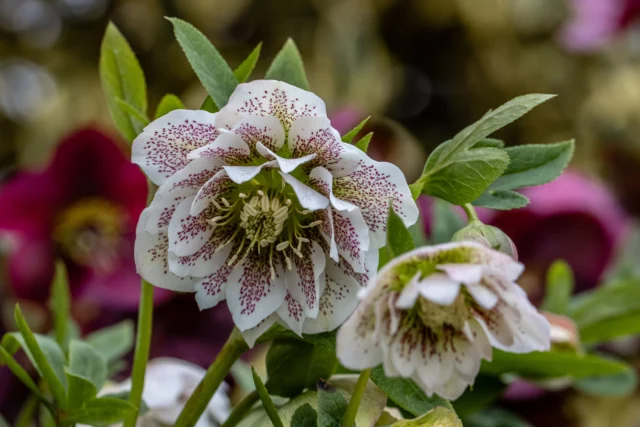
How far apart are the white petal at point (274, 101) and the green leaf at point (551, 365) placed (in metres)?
0.15

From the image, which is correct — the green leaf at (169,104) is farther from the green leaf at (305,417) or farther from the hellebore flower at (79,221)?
the hellebore flower at (79,221)

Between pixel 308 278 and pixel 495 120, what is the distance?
0.29 ft

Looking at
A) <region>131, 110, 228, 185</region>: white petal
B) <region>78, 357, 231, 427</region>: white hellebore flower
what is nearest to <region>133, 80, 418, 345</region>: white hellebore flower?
<region>131, 110, 228, 185</region>: white petal

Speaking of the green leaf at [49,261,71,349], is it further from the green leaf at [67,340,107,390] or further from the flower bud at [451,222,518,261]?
the flower bud at [451,222,518,261]

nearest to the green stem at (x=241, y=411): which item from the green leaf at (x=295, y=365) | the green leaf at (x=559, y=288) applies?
the green leaf at (x=295, y=365)

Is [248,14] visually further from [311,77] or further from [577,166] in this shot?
[577,166]

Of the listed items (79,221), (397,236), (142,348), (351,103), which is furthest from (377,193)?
(351,103)

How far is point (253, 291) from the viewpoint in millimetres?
292

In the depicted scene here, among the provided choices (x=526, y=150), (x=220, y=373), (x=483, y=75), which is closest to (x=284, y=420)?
(x=220, y=373)

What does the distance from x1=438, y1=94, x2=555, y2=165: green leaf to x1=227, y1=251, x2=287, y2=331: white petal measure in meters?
0.08

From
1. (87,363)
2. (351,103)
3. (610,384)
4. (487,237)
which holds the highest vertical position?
(487,237)

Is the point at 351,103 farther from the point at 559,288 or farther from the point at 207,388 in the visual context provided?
the point at 207,388

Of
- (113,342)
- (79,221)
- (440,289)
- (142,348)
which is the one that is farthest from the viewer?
(79,221)

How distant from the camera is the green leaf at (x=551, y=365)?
13.8 inches
